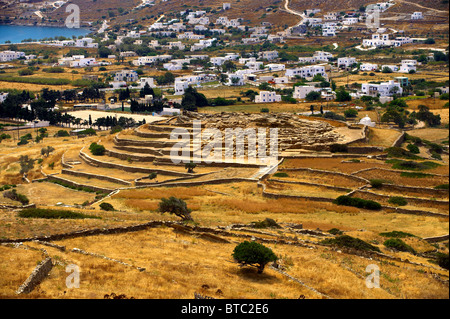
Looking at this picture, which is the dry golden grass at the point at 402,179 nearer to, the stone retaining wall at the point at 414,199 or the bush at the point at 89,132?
the stone retaining wall at the point at 414,199

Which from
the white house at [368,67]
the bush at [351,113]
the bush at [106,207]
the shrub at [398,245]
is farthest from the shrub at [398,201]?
the white house at [368,67]

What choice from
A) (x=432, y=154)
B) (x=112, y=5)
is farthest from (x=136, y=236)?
(x=112, y=5)

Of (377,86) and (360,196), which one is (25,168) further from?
(377,86)

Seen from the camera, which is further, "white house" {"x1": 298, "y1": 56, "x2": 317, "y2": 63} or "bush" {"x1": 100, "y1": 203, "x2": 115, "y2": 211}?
"white house" {"x1": 298, "y1": 56, "x2": 317, "y2": 63}

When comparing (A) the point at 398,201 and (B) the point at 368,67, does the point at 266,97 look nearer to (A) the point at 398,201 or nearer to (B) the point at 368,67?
(B) the point at 368,67

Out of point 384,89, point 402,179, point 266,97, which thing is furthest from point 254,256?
point 384,89

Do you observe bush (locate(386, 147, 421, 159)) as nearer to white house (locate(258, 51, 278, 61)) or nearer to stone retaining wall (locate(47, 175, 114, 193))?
stone retaining wall (locate(47, 175, 114, 193))

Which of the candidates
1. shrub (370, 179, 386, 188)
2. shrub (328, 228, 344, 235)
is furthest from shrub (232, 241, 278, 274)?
shrub (370, 179, 386, 188)
